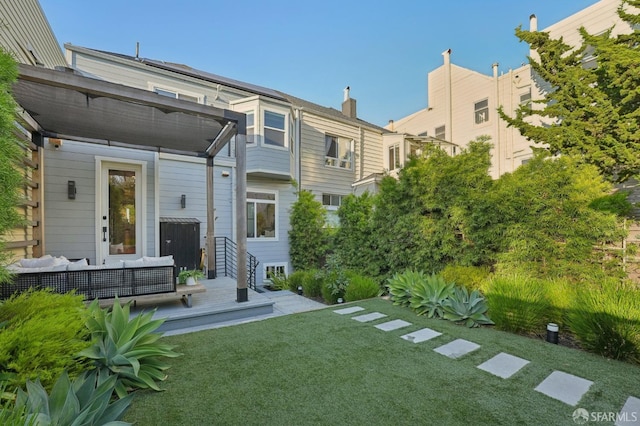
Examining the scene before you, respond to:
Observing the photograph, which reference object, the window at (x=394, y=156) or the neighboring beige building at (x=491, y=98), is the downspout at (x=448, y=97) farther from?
the window at (x=394, y=156)

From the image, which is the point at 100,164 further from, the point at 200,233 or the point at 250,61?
the point at 250,61

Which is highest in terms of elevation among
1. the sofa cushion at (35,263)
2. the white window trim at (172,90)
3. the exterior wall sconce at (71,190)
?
the white window trim at (172,90)

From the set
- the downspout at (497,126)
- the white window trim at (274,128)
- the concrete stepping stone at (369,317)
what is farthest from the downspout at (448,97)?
the concrete stepping stone at (369,317)

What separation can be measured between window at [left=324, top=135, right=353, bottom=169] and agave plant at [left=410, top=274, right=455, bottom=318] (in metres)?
7.20

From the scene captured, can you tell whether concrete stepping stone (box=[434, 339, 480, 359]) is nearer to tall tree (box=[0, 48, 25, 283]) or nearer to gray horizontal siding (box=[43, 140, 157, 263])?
tall tree (box=[0, 48, 25, 283])

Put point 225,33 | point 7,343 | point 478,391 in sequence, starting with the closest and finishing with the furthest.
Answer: point 7,343, point 478,391, point 225,33

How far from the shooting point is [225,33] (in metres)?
9.42

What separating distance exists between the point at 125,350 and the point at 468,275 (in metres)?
4.86

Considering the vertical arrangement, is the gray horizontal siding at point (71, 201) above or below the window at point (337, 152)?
below

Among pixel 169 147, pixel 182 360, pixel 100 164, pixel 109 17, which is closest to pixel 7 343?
pixel 182 360

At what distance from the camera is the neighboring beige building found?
27.3ft

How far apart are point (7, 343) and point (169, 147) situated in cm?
522

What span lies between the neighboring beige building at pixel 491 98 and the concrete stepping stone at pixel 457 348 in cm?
747

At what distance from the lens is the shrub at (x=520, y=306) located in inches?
144
